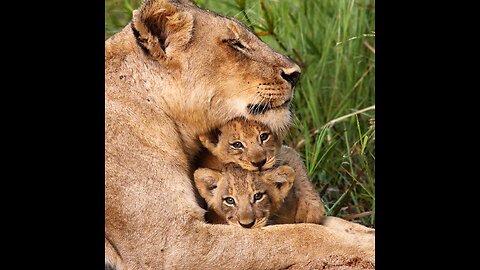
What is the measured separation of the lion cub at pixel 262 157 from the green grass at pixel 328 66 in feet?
3.30

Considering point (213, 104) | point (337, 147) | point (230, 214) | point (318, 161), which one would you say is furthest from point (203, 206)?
point (337, 147)

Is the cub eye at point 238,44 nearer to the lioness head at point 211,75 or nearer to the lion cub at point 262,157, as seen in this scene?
the lioness head at point 211,75

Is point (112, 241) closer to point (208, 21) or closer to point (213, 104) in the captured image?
point (213, 104)

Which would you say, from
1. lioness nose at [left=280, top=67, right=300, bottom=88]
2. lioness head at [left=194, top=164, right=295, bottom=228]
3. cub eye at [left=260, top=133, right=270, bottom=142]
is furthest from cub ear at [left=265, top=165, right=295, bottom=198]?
lioness nose at [left=280, top=67, right=300, bottom=88]

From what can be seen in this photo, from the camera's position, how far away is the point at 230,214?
165 inches

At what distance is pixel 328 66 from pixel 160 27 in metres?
2.23

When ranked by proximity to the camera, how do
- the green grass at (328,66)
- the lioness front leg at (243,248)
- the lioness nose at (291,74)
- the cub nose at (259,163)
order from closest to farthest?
the lioness front leg at (243,248)
the cub nose at (259,163)
the lioness nose at (291,74)
the green grass at (328,66)

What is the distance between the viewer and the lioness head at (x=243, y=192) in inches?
164

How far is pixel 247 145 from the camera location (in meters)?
4.23

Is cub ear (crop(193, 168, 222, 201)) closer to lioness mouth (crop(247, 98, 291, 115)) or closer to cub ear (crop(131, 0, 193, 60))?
lioness mouth (crop(247, 98, 291, 115))

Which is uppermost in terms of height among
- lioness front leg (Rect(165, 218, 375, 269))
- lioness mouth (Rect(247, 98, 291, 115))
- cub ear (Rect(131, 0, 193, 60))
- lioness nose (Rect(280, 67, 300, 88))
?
cub ear (Rect(131, 0, 193, 60))

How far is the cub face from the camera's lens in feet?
13.8

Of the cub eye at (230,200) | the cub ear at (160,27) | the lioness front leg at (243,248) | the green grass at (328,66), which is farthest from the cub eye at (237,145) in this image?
the green grass at (328,66)

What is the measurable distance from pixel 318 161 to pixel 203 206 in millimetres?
1141
